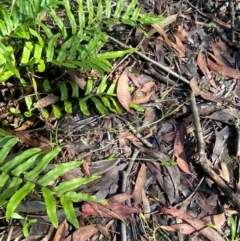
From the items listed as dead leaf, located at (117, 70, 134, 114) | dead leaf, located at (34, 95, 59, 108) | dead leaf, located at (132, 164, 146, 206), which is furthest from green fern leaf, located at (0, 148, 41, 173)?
dead leaf, located at (117, 70, 134, 114)

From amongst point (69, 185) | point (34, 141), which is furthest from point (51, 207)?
point (34, 141)

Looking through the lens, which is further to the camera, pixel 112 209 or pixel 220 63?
pixel 220 63

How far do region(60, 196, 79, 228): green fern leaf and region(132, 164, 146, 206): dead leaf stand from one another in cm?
58

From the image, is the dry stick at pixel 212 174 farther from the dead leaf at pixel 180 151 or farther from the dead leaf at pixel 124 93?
the dead leaf at pixel 124 93

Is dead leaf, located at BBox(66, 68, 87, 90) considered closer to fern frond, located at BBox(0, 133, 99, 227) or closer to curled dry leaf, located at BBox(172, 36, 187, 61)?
fern frond, located at BBox(0, 133, 99, 227)

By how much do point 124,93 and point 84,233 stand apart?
1.04 m

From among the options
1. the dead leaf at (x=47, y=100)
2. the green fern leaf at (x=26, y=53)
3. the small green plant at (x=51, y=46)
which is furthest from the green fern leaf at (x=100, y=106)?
the green fern leaf at (x=26, y=53)

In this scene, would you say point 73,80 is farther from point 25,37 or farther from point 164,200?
point 164,200

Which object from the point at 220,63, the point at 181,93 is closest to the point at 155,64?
the point at 181,93

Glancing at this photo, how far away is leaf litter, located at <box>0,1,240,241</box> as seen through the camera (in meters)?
3.15

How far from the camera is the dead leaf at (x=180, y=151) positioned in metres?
3.42

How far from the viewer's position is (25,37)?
126 inches

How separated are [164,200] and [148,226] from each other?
218 mm

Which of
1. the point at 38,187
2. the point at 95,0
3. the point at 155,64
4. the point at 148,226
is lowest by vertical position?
the point at 148,226
